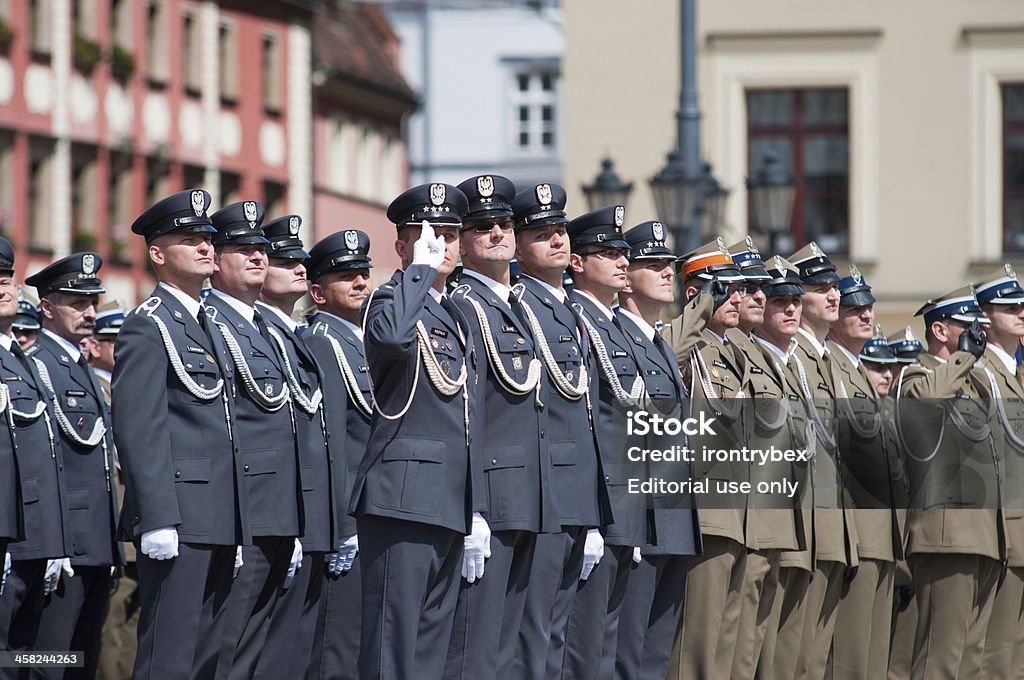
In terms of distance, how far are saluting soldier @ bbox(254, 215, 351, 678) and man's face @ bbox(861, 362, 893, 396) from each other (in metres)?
3.97

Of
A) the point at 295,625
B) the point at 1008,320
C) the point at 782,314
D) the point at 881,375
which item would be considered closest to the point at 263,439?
the point at 295,625

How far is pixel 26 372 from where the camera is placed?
9.85m

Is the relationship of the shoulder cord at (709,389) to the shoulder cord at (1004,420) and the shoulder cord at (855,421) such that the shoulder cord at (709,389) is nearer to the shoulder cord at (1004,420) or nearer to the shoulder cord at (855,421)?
the shoulder cord at (855,421)

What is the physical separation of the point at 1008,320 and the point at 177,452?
4.59 m

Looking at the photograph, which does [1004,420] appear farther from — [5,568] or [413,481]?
[5,568]

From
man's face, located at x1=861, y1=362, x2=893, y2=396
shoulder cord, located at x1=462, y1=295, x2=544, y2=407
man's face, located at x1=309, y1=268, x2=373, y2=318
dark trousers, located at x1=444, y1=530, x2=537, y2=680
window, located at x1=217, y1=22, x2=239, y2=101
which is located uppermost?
window, located at x1=217, y1=22, x2=239, y2=101

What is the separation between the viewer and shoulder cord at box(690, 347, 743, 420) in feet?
32.8

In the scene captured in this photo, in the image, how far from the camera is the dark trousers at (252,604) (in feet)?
28.9

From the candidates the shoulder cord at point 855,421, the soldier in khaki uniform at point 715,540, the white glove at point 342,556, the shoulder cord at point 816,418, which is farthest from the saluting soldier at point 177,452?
the shoulder cord at point 855,421

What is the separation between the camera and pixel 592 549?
A: 8852 millimetres

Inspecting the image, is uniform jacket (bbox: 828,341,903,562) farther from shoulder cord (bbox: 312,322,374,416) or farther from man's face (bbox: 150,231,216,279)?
man's face (bbox: 150,231,216,279)

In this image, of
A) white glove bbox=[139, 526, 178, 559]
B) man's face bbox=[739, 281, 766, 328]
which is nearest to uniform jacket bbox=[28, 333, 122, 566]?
white glove bbox=[139, 526, 178, 559]

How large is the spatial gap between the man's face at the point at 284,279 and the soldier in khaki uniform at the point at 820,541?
239 cm

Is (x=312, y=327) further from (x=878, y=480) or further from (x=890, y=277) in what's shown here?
(x=890, y=277)
